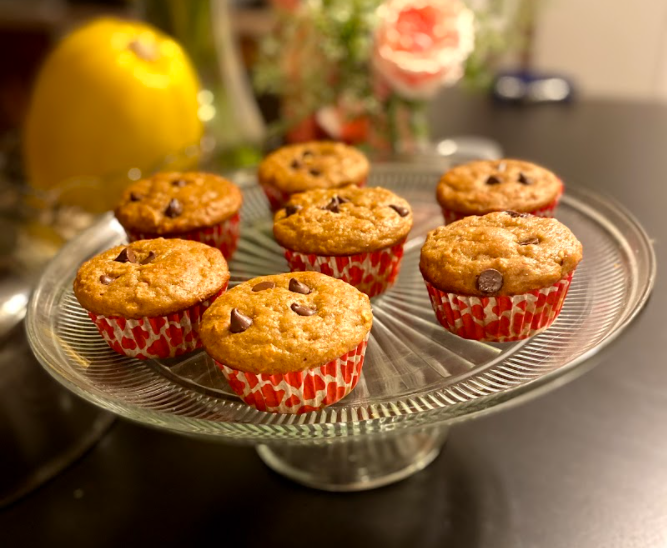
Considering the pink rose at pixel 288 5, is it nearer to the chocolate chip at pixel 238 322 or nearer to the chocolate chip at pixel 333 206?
the chocolate chip at pixel 333 206

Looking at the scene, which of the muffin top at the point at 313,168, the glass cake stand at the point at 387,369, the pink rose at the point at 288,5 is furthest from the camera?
the pink rose at the point at 288,5

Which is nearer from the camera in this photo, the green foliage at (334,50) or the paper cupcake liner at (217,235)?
the paper cupcake liner at (217,235)

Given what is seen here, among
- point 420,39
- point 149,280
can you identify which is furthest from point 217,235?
point 420,39

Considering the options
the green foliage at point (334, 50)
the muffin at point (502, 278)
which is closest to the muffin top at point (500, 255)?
the muffin at point (502, 278)

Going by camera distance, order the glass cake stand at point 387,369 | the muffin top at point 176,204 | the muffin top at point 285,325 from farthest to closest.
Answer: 1. the muffin top at point 176,204
2. the muffin top at point 285,325
3. the glass cake stand at point 387,369

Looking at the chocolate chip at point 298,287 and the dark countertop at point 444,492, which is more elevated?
the chocolate chip at point 298,287

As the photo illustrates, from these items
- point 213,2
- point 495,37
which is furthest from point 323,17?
point 495,37
